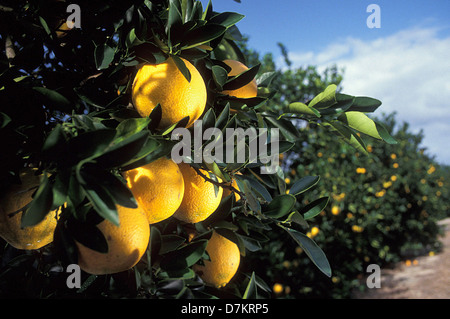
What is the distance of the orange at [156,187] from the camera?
0.72 m

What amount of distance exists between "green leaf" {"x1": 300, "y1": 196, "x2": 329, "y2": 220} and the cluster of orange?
0.27 m

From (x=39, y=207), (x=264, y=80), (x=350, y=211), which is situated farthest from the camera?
(x=350, y=211)

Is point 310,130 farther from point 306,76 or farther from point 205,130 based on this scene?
point 205,130

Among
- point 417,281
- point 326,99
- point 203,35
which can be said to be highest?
point 203,35

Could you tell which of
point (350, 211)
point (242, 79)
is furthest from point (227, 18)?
point (350, 211)

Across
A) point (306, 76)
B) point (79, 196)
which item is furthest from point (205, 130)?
point (306, 76)

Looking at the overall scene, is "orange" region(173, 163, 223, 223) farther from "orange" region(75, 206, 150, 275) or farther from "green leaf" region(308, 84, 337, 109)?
"green leaf" region(308, 84, 337, 109)

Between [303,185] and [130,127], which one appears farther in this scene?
[303,185]

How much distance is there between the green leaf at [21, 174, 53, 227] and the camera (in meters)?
0.49

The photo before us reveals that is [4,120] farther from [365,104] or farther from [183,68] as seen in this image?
[365,104]

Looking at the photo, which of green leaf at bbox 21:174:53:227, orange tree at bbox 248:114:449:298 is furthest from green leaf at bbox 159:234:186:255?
orange tree at bbox 248:114:449:298

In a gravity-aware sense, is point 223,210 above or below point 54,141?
below

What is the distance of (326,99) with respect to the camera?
0.93 m

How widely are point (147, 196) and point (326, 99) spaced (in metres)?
0.54
